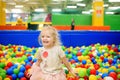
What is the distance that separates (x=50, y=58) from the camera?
1.96m

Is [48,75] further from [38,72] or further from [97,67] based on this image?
[97,67]

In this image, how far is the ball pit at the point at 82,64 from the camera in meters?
2.36

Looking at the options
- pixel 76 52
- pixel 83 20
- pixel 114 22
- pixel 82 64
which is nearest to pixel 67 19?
pixel 83 20

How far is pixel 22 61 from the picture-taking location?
9.60 ft

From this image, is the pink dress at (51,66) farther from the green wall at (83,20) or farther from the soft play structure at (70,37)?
the green wall at (83,20)

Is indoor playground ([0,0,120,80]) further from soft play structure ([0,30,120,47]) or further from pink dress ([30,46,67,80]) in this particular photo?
pink dress ([30,46,67,80])

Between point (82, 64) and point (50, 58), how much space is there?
936 millimetres

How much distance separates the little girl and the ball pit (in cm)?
28

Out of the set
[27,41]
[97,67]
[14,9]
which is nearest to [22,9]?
[14,9]

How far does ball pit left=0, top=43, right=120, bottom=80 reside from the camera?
2.36 metres

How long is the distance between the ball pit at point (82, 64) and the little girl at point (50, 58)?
11.1 inches

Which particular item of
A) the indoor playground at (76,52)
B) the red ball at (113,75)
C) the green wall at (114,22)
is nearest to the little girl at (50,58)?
the indoor playground at (76,52)

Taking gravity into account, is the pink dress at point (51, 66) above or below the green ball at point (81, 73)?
above

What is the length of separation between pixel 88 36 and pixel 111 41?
16.4 inches
